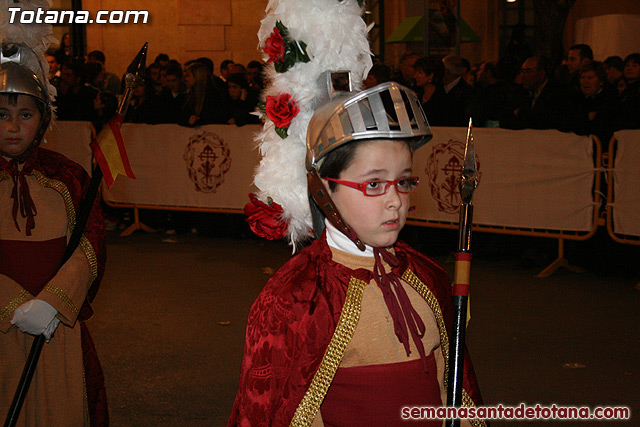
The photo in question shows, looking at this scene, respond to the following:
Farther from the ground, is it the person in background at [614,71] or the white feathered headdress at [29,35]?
the person in background at [614,71]

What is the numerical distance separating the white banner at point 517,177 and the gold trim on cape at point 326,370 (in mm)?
5439

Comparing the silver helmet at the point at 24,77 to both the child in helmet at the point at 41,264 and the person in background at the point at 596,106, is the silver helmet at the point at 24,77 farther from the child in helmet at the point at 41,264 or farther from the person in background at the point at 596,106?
the person in background at the point at 596,106

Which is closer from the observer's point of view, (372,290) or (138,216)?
(372,290)

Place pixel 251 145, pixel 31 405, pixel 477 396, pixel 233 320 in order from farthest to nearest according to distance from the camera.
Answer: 1. pixel 251 145
2. pixel 233 320
3. pixel 31 405
4. pixel 477 396

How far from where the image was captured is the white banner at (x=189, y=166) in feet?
30.2

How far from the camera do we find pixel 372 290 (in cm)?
249

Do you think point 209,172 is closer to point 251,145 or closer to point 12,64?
point 251,145

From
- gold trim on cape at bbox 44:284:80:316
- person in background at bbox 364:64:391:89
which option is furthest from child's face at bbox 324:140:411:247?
person in background at bbox 364:64:391:89

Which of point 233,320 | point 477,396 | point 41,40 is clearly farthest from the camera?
point 233,320

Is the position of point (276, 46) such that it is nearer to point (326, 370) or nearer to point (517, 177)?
point (326, 370)

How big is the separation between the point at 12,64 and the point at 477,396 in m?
2.45

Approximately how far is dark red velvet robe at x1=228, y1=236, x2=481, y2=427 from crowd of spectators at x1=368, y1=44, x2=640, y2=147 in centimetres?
553

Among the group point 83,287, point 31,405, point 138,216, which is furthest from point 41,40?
point 138,216

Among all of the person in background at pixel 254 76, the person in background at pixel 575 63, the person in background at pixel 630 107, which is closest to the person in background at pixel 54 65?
the person in background at pixel 254 76
